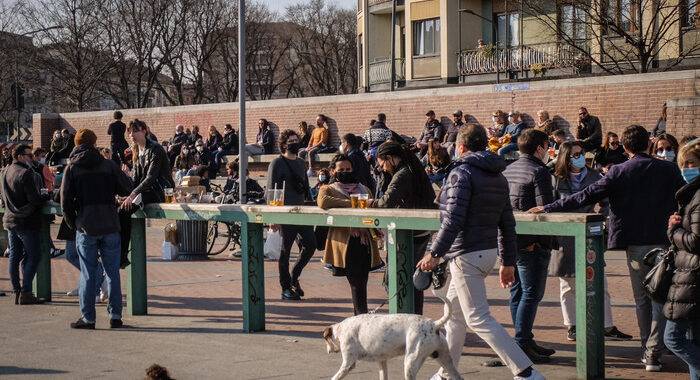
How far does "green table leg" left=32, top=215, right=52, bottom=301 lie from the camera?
1147cm

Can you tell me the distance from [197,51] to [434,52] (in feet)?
84.7

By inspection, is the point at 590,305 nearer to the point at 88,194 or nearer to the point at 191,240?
the point at 88,194

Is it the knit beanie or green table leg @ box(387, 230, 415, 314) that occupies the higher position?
the knit beanie

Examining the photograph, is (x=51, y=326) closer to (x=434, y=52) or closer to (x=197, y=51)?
(x=434, y=52)

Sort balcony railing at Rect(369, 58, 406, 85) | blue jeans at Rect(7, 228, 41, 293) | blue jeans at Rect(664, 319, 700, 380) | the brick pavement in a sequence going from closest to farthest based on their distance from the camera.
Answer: blue jeans at Rect(664, 319, 700, 380), the brick pavement, blue jeans at Rect(7, 228, 41, 293), balcony railing at Rect(369, 58, 406, 85)

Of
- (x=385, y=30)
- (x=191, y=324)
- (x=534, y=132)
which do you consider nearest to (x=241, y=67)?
(x=191, y=324)

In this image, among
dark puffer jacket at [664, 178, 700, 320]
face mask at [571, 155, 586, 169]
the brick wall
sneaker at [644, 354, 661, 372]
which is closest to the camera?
dark puffer jacket at [664, 178, 700, 320]

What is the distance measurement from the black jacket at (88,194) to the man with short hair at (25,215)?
5.79 feet

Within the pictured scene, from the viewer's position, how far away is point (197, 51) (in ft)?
206

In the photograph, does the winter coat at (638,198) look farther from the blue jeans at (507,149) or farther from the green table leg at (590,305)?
the blue jeans at (507,149)

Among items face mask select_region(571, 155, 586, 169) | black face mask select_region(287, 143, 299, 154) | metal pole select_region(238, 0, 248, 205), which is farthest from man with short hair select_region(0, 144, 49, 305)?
face mask select_region(571, 155, 586, 169)

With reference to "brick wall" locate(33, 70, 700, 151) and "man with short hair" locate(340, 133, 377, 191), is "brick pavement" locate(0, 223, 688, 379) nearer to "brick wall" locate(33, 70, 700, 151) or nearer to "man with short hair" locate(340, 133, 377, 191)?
"man with short hair" locate(340, 133, 377, 191)

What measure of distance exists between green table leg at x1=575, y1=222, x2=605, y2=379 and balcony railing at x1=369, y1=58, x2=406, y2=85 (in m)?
36.6

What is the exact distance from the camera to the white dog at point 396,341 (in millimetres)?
6070
